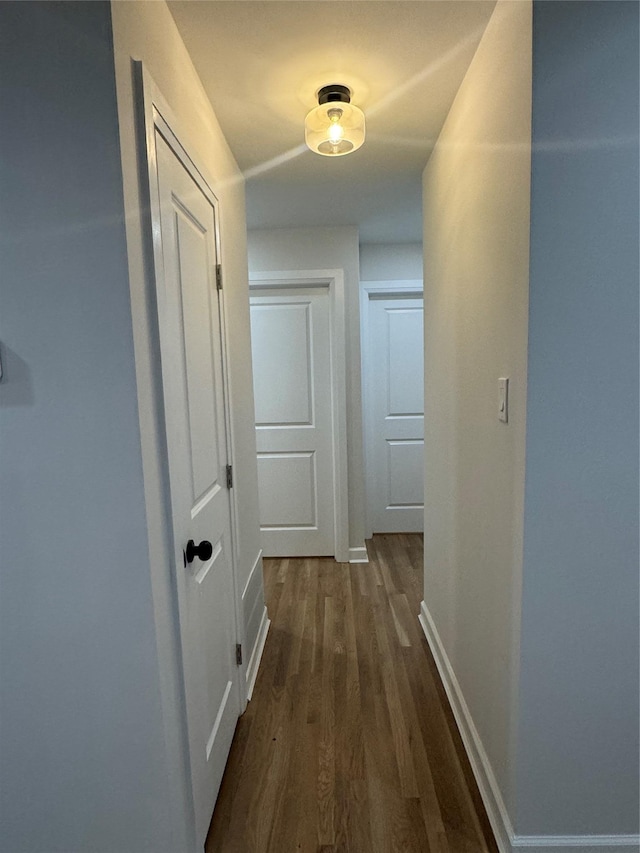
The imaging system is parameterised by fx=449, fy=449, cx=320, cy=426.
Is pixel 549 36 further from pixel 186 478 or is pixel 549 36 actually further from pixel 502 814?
pixel 502 814

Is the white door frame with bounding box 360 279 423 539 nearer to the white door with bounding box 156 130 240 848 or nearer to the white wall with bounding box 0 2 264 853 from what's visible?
the white door with bounding box 156 130 240 848

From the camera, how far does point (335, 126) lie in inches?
61.5

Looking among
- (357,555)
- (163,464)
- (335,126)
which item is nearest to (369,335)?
(357,555)

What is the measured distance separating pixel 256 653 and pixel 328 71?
235 centimetres

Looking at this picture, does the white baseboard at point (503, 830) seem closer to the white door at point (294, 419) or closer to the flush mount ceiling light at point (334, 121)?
the white door at point (294, 419)

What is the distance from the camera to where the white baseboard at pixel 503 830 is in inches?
47.0

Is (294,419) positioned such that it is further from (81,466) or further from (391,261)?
(81,466)

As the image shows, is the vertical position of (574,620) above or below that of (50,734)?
above

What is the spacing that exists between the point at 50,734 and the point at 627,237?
178cm

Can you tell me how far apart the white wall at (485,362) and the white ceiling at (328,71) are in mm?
99

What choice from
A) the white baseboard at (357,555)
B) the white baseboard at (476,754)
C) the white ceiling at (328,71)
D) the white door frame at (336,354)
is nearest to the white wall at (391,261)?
the white door frame at (336,354)

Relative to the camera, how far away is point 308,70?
1458 mm

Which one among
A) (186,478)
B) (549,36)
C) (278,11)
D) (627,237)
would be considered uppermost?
(278,11)

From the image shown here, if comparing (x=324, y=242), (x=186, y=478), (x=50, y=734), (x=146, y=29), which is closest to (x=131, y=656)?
(x=50, y=734)
